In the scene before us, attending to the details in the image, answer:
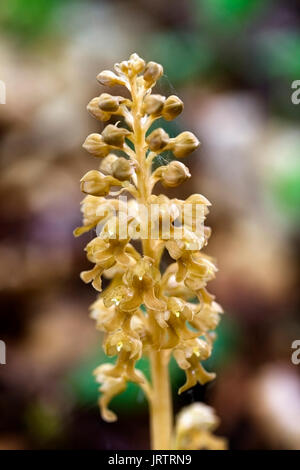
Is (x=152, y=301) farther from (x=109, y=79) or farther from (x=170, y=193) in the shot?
(x=170, y=193)

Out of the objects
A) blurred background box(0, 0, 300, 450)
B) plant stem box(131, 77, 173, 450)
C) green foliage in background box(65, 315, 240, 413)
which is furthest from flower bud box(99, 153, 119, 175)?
green foliage in background box(65, 315, 240, 413)

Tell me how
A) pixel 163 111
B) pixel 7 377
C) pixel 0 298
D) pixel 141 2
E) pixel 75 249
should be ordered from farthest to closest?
pixel 141 2 < pixel 75 249 < pixel 0 298 < pixel 7 377 < pixel 163 111

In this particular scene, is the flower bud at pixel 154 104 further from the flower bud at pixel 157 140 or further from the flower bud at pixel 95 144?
the flower bud at pixel 95 144

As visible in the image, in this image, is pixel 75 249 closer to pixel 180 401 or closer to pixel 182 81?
pixel 180 401

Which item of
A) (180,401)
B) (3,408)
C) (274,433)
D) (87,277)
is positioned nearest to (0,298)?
(3,408)

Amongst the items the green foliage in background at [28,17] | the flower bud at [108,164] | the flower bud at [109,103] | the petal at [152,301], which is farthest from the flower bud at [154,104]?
the green foliage in background at [28,17]
